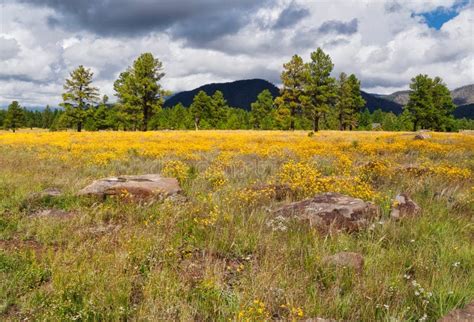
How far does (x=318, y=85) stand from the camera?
154 feet

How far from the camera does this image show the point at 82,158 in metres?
15.0

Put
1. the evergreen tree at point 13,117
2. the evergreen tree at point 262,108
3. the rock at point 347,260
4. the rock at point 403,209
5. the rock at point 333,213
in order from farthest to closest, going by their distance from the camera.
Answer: the evergreen tree at point 13,117 < the evergreen tree at point 262,108 < the rock at point 403,209 < the rock at point 333,213 < the rock at point 347,260

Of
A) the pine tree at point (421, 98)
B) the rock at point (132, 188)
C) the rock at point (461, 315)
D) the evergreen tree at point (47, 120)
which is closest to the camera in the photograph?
the rock at point (461, 315)

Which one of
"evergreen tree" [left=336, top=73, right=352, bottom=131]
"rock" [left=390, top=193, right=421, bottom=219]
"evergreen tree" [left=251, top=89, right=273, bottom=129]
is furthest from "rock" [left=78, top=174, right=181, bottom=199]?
"evergreen tree" [left=251, top=89, right=273, bottom=129]

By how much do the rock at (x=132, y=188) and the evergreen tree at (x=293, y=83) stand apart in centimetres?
4065

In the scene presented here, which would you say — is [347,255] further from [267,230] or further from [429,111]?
[429,111]

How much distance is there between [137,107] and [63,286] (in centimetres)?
4628

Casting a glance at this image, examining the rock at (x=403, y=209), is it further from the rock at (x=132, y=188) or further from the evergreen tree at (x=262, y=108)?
the evergreen tree at (x=262, y=108)

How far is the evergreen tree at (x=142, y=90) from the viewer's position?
4653 cm

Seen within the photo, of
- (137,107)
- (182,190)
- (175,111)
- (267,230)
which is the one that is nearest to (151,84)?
(137,107)

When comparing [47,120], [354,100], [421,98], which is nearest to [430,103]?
[421,98]

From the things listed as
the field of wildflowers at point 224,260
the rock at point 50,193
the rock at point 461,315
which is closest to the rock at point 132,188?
the field of wildflowers at point 224,260

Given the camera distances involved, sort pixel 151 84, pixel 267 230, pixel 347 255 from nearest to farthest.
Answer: pixel 347 255, pixel 267 230, pixel 151 84

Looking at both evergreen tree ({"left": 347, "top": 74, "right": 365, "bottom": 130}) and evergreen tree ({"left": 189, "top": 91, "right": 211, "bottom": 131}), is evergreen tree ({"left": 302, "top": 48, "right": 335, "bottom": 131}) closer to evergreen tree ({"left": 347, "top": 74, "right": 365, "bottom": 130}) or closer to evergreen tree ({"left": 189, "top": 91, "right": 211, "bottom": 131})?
evergreen tree ({"left": 347, "top": 74, "right": 365, "bottom": 130})
